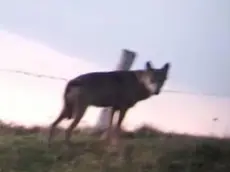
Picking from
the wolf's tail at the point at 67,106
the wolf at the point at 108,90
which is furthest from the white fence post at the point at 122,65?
the wolf's tail at the point at 67,106

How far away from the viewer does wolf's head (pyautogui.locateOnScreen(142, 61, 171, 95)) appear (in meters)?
5.29

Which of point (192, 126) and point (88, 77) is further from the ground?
point (88, 77)

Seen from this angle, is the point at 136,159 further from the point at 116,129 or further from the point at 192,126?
the point at 192,126

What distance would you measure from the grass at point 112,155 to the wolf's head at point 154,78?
476 millimetres

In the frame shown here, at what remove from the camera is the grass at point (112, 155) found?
4.55 m

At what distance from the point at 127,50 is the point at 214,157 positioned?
4.97ft

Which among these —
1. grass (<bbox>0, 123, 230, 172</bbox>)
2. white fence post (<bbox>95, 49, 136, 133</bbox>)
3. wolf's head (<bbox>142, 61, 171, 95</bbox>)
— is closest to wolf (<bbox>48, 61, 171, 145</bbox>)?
wolf's head (<bbox>142, 61, 171, 95</bbox>)

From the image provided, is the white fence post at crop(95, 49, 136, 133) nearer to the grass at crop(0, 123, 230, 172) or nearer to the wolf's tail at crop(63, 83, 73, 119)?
the grass at crop(0, 123, 230, 172)

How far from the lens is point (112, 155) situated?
15.7 feet

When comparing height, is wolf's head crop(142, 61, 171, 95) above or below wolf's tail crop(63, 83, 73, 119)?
above

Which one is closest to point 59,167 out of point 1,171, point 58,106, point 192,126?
point 1,171

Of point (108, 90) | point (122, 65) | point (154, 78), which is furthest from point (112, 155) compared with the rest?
point (122, 65)

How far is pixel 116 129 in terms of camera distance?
17.2 ft

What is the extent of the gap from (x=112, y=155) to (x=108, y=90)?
59 centimetres
